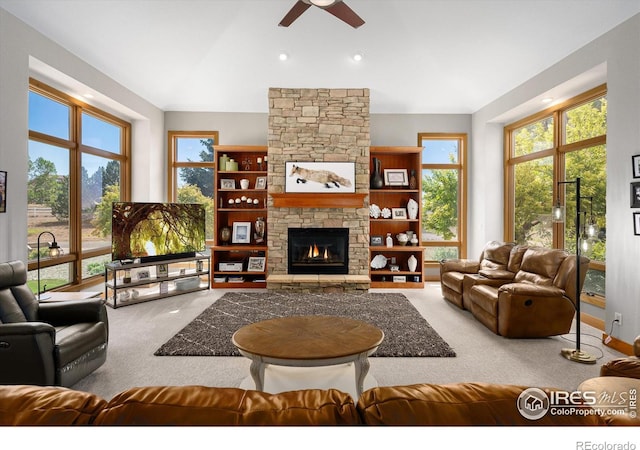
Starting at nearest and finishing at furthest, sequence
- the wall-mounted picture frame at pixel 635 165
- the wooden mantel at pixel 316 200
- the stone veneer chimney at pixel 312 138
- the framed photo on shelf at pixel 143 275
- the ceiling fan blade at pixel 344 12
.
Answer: the ceiling fan blade at pixel 344 12
the wall-mounted picture frame at pixel 635 165
the framed photo on shelf at pixel 143 275
the wooden mantel at pixel 316 200
the stone veneer chimney at pixel 312 138

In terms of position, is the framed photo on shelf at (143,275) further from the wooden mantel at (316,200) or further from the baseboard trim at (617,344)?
the baseboard trim at (617,344)

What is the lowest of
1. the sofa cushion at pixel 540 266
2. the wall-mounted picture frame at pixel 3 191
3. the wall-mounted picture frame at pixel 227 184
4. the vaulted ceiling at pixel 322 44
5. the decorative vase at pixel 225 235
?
the sofa cushion at pixel 540 266

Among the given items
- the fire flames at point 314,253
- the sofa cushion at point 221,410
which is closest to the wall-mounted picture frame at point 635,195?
the sofa cushion at point 221,410

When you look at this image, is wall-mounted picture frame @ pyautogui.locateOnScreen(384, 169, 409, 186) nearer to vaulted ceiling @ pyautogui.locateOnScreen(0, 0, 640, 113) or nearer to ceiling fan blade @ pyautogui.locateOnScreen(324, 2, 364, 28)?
vaulted ceiling @ pyautogui.locateOnScreen(0, 0, 640, 113)

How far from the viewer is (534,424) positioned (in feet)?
2.79

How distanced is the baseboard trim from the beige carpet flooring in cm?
7

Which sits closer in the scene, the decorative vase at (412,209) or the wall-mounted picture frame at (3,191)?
the wall-mounted picture frame at (3,191)

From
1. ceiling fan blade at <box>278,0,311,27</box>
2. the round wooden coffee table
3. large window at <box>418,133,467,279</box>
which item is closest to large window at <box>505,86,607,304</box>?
large window at <box>418,133,467,279</box>

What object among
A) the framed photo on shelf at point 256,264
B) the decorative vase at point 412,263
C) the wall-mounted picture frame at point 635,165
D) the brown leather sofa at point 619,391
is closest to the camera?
the brown leather sofa at point 619,391

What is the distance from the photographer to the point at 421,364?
117 inches

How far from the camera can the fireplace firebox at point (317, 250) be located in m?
5.89

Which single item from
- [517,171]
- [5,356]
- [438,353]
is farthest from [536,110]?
[5,356]

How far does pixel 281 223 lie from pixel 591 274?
4.35 m

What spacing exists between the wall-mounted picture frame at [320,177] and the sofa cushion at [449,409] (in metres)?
4.94
